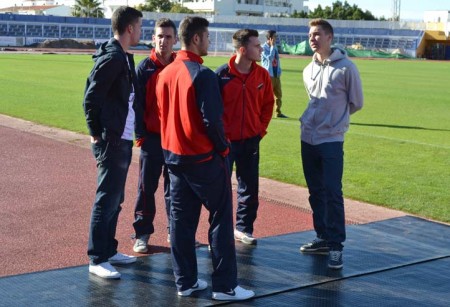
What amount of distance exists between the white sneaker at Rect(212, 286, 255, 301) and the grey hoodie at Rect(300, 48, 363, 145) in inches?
64.1

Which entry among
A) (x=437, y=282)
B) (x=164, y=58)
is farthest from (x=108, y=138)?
(x=437, y=282)

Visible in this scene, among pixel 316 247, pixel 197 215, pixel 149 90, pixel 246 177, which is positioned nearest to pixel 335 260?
pixel 316 247

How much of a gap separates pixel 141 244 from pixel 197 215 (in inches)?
61.2

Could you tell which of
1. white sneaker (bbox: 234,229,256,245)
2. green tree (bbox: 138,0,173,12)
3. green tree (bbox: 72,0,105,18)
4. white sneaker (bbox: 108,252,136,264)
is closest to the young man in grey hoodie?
white sneaker (bbox: 234,229,256,245)

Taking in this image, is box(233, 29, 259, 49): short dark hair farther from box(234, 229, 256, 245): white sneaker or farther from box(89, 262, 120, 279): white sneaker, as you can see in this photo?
box(89, 262, 120, 279): white sneaker

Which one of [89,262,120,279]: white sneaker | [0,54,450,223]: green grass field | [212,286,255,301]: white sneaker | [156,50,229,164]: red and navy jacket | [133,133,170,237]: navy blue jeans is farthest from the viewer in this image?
[0,54,450,223]: green grass field

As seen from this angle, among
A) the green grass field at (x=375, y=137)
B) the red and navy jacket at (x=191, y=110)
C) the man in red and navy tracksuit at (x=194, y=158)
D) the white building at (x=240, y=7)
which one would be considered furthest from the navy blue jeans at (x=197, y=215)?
the white building at (x=240, y=7)

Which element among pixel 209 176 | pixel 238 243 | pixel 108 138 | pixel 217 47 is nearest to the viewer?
pixel 209 176

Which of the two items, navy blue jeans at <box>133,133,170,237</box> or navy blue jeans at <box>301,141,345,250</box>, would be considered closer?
navy blue jeans at <box>301,141,345,250</box>

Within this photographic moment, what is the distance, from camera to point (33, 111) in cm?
1828

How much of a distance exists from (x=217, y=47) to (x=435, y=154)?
58458mm

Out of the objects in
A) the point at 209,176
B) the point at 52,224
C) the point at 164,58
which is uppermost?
the point at 164,58

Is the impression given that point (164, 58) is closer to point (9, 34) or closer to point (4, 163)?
point (4, 163)

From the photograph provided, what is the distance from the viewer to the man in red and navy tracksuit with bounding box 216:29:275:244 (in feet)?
22.4
